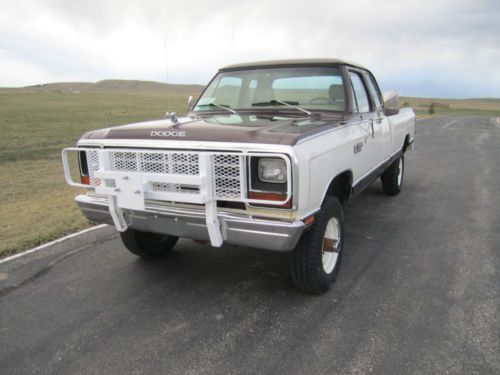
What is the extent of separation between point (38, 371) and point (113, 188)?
1249 millimetres

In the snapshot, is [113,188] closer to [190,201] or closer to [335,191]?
[190,201]

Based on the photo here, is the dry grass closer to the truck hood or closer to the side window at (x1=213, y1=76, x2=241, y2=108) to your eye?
the side window at (x1=213, y1=76, x2=241, y2=108)

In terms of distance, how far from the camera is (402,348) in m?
2.67

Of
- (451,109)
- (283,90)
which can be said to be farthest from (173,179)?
(451,109)

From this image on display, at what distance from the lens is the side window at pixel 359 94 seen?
170 inches

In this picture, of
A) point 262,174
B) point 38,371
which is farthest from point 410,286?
point 38,371

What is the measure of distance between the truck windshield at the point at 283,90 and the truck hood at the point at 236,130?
1.67ft

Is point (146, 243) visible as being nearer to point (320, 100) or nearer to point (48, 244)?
point (48, 244)

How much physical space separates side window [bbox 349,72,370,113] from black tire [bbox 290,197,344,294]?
1478 mm

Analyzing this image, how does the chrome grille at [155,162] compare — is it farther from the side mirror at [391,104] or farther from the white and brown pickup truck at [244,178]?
the side mirror at [391,104]

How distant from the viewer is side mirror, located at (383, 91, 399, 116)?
490cm

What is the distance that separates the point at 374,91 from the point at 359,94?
90cm

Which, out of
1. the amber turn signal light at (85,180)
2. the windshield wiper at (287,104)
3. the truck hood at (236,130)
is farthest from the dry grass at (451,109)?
the amber turn signal light at (85,180)

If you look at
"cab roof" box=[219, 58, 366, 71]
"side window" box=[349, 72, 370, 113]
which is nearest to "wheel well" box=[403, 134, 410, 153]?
"side window" box=[349, 72, 370, 113]
